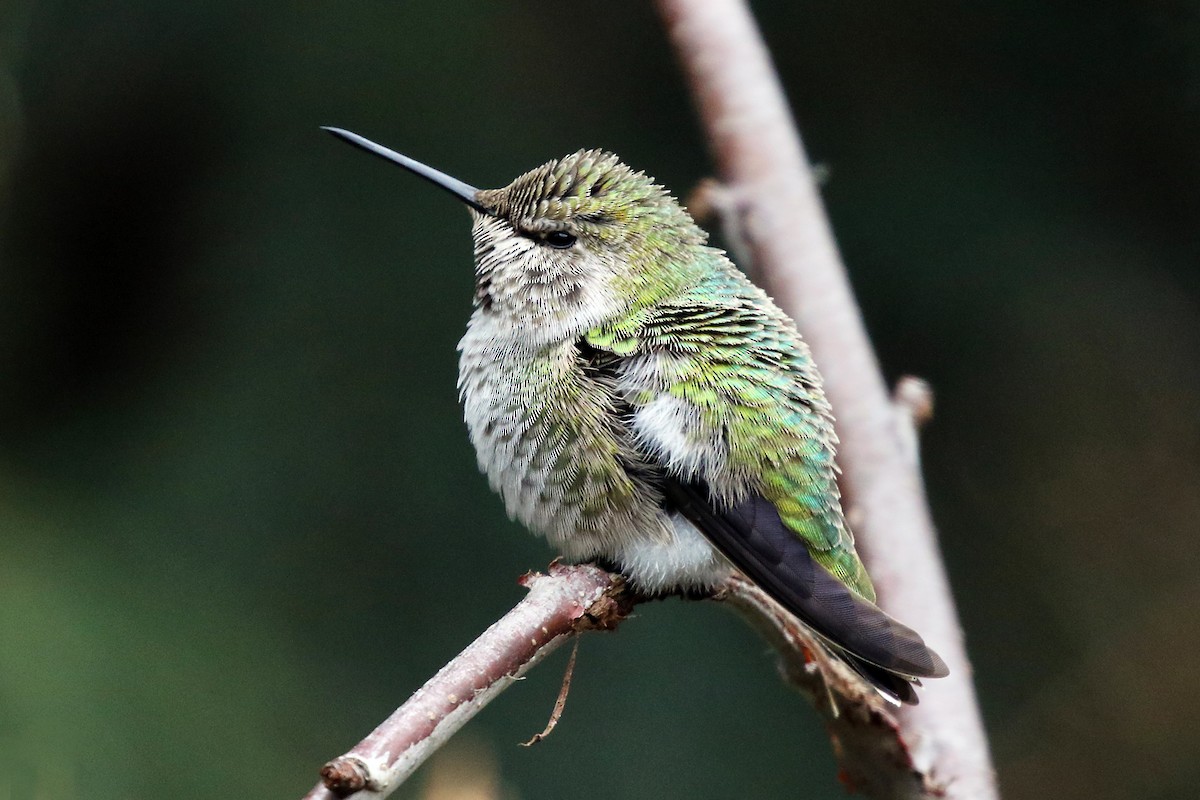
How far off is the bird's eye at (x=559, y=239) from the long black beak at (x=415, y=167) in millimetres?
109

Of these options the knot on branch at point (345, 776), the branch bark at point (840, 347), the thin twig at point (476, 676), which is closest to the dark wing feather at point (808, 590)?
the thin twig at point (476, 676)

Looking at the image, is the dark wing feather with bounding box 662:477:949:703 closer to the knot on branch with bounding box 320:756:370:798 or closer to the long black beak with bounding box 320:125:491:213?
the long black beak with bounding box 320:125:491:213

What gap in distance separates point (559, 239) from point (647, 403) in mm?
338

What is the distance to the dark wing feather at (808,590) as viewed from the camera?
1.49m

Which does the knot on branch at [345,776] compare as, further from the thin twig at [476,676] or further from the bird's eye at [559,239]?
the bird's eye at [559,239]

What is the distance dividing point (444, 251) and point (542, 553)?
2.71 feet

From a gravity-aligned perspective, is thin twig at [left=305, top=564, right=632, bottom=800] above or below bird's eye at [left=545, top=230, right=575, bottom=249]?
below

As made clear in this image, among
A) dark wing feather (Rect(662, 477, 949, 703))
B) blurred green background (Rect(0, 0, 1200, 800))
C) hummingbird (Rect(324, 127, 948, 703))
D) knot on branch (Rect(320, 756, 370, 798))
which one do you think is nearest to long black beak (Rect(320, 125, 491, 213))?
hummingbird (Rect(324, 127, 948, 703))

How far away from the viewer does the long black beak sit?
1.70 m

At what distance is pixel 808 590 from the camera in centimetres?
158

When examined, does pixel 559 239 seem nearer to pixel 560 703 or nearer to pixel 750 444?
pixel 750 444

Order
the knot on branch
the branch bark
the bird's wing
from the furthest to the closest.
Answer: the branch bark
the bird's wing
the knot on branch

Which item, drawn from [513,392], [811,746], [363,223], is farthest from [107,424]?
[811,746]

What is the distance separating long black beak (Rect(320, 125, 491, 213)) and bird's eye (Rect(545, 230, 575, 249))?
109mm
